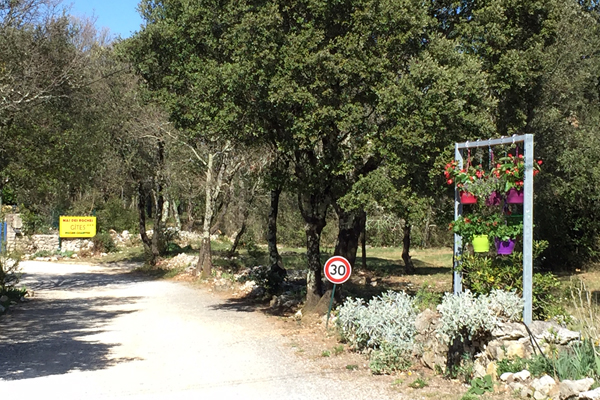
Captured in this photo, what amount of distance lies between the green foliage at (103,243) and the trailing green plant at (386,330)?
27427 millimetres

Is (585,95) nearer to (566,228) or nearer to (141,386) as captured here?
(566,228)

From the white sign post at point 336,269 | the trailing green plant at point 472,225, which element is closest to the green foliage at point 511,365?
the trailing green plant at point 472,225

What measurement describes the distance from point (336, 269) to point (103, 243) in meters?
26.1

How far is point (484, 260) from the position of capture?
901 centimetres

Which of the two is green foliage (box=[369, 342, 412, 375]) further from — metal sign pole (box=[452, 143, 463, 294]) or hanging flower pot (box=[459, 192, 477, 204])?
hanging flower pot (box=[459, 192, 477, 204])

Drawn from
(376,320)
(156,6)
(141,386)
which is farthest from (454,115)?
(156,6)

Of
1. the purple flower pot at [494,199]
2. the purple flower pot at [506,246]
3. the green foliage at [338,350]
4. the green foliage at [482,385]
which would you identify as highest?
the purple flower pot at [494,199]

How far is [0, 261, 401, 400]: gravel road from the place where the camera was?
321 inches

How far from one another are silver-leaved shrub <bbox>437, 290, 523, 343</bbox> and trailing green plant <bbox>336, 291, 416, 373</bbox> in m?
0.93

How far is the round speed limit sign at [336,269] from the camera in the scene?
39.8 feet

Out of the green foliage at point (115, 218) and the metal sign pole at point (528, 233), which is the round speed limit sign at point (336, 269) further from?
the green foliage at point (115, 218)

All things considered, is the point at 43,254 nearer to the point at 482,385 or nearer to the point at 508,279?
the point at 508,279

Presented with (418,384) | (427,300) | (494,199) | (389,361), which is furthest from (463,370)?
(427,300)

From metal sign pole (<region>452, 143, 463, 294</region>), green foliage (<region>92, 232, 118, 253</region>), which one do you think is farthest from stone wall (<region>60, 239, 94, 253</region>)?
metal sign pole (<region>452, 143, 463, 294</region>)
